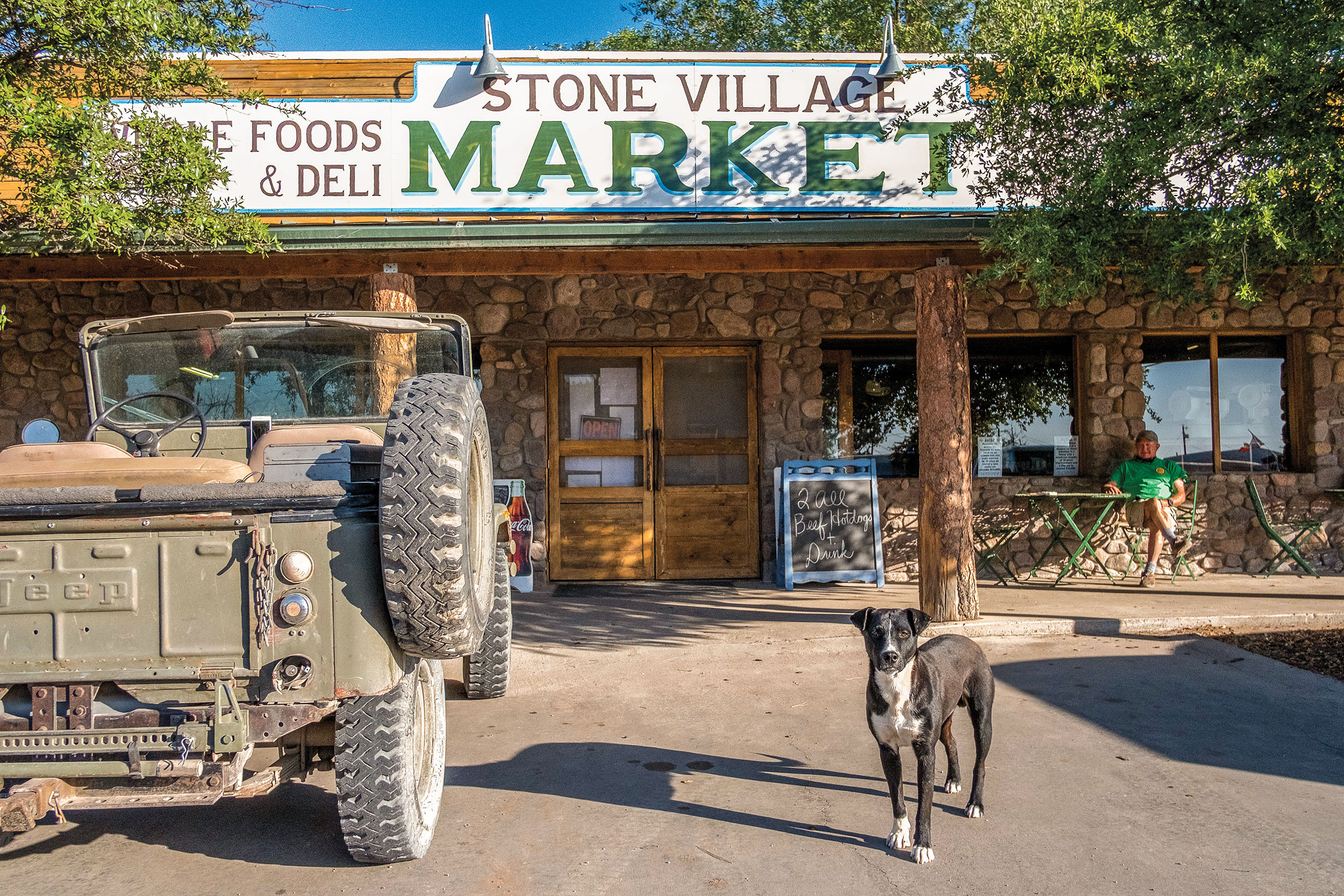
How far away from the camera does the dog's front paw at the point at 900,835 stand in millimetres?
3381

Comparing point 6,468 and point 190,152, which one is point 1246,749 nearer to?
point 6,468

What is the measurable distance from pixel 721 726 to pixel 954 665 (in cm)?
170

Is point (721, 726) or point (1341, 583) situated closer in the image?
point (721, 726)

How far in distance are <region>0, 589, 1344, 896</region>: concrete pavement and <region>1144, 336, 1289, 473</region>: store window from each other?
4.01 meters

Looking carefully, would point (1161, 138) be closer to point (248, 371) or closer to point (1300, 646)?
point (1300, 646)

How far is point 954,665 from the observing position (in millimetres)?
3688

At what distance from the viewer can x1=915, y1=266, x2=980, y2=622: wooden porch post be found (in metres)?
6.92

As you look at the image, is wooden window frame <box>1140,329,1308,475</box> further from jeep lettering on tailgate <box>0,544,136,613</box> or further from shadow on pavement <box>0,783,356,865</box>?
jeep lettering on tailgate <box>0,544,136,613</box>

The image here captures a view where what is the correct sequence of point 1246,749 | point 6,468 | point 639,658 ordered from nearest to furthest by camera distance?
point 6,468 < point 1246,749 < point 639,658

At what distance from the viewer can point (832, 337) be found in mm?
9336

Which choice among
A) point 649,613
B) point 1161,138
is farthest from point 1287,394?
point 649,613

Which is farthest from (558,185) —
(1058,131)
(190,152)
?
(1058,131)

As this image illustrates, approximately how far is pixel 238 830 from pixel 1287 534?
31.9 ft

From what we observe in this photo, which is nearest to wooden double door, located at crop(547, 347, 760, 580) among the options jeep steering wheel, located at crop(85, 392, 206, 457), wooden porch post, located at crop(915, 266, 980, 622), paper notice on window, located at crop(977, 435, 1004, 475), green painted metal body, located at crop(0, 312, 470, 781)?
paper notice on window, located at crop(977, 435, 1004, 475)
